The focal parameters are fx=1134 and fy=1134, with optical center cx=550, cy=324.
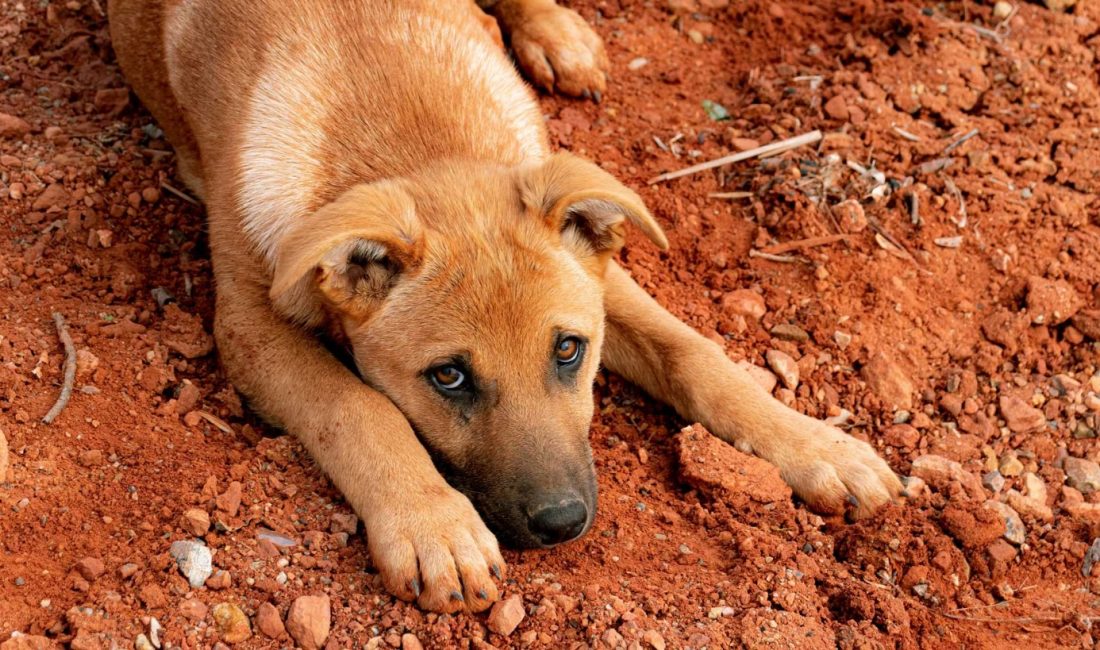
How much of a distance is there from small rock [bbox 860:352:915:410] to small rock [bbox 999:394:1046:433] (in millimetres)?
388

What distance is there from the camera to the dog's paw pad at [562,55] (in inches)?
234

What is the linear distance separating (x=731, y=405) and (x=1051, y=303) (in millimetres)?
1678

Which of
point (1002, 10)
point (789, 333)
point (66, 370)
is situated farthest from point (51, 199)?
point (1002, 10)

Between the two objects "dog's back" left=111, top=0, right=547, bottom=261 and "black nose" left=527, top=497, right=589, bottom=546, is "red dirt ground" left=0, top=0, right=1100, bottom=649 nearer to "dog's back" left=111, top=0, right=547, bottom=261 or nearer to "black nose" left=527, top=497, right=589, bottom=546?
"black nose" left=527, top=497, right=589, bottom=546

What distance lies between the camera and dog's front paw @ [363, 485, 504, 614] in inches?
141

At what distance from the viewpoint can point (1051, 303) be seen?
16.5 ft

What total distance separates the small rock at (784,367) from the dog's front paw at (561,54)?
189 cm

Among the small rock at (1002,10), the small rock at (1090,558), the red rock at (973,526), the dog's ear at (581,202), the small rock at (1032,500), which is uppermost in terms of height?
the dog's ear at (581,202)

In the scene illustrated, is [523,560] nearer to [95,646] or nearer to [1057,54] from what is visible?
[95,646]

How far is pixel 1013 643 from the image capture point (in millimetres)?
3750

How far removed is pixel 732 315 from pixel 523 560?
1.76m

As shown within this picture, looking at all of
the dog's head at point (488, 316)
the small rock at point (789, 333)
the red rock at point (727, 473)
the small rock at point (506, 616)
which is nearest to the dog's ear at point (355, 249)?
the dog's head at point (488, 316)

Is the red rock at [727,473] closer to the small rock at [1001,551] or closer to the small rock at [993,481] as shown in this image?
the small rock at [1001,551]

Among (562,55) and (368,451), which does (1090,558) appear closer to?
(368,451)
